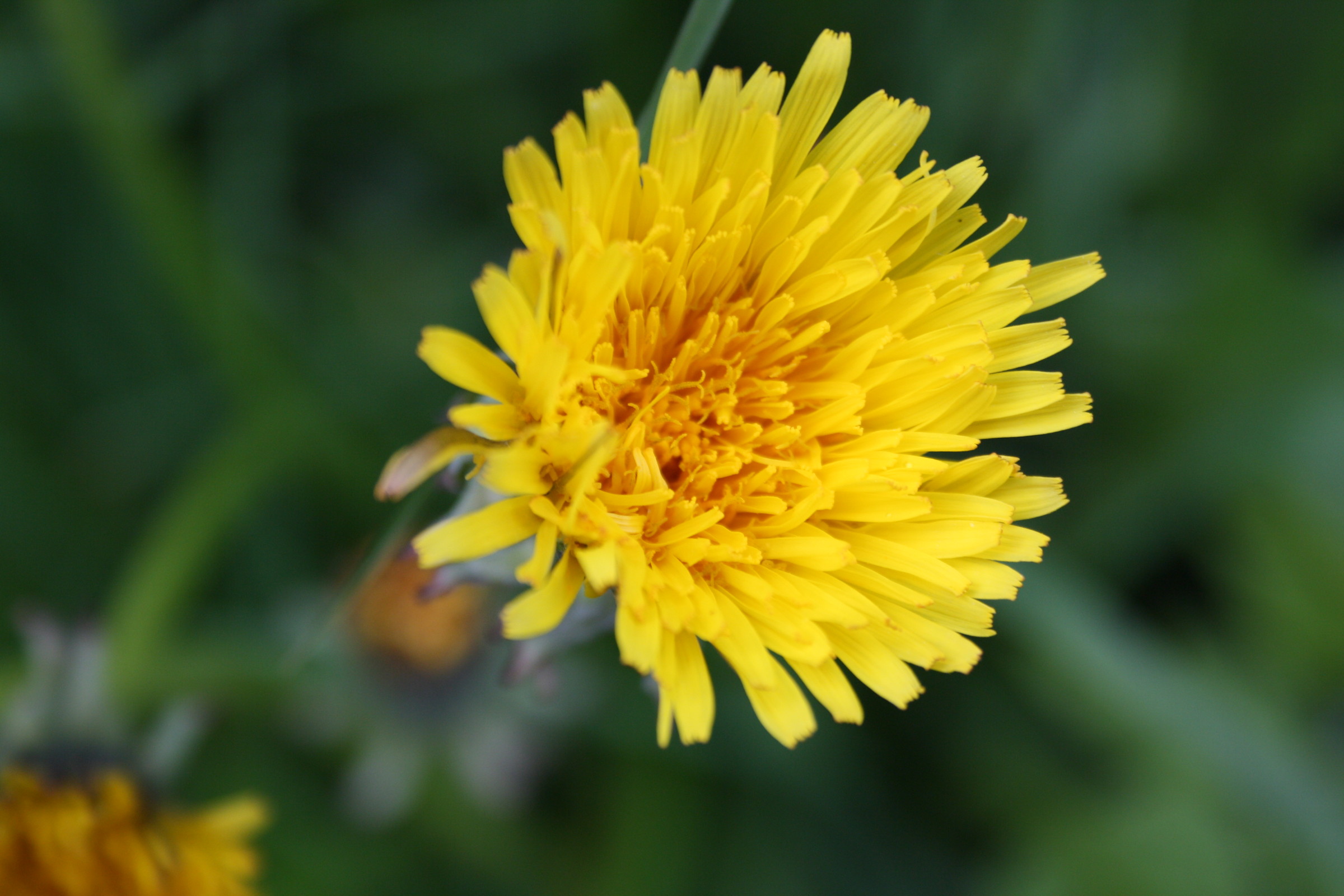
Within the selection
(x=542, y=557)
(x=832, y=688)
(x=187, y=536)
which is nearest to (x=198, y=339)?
(x=187, y=536)

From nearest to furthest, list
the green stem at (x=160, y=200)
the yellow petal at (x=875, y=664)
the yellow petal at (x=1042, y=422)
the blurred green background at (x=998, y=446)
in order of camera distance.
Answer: the yellow petal at (x=875, y=664)
the yellow petal at (x=1042, y=422)
the green stem at (x=160, y=200)
the blurred green background at (x=998, y=446)

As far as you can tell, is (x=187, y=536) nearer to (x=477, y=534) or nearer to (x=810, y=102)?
(x=477, y=534)

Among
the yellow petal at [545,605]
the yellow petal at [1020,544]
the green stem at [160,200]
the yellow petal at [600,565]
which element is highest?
the green stem at [160,200]

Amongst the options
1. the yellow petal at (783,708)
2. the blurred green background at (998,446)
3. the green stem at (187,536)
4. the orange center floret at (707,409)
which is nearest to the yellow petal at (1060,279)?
the orange center floret at (707,409)

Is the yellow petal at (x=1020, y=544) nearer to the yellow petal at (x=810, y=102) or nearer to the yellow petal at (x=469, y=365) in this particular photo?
the yellow petal at (x=810, y=102)

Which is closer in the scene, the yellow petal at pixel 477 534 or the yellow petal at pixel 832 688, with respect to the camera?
the yellow petal at pixel 477 534

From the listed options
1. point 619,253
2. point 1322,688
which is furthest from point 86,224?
point 1322,688

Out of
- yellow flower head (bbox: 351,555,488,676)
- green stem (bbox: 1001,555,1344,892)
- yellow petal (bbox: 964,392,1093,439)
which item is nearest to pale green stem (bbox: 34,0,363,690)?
yellow flower head (bbox: 351,555,488,676)
